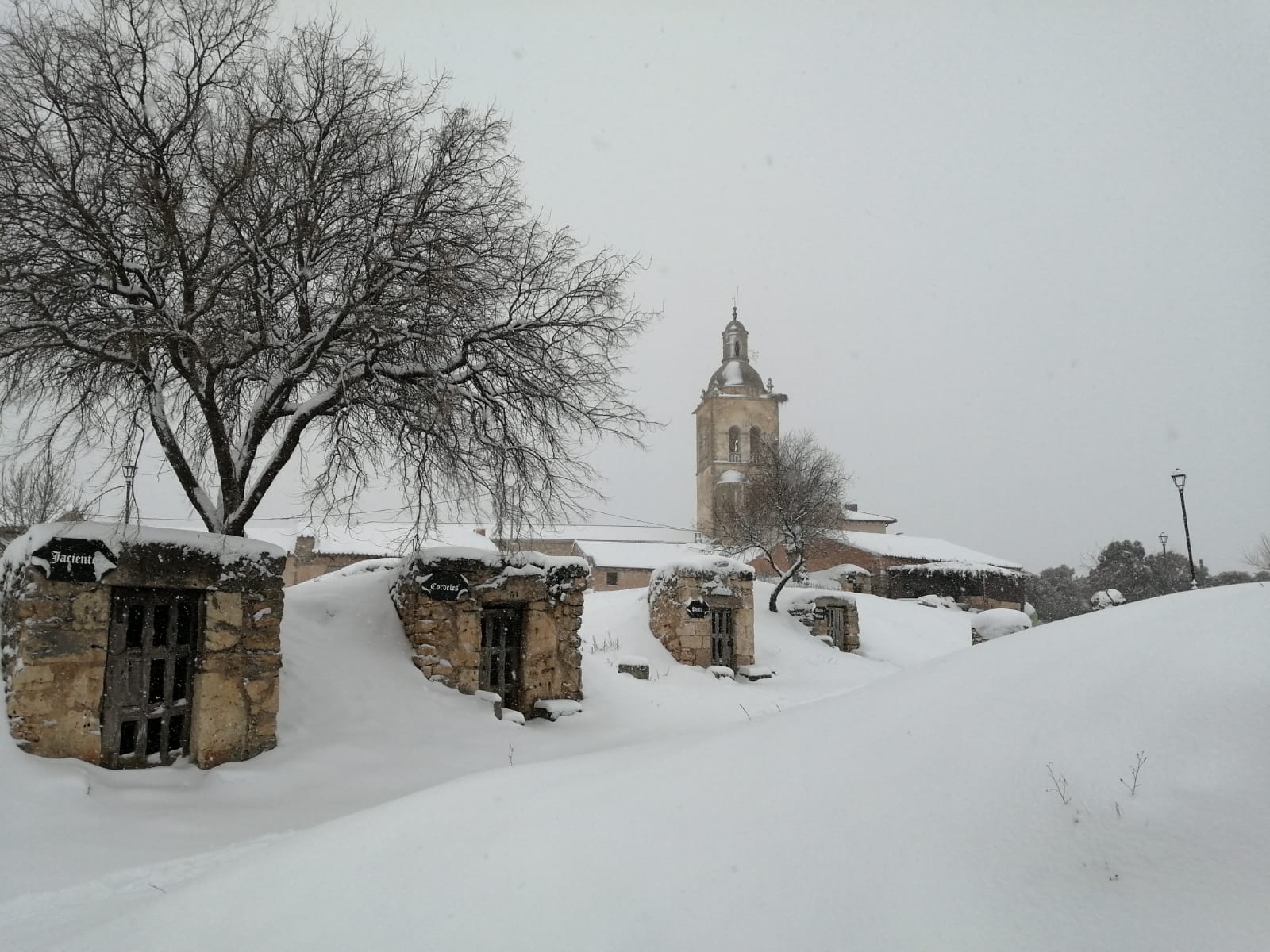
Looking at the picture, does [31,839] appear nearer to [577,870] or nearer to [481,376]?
[577,870]

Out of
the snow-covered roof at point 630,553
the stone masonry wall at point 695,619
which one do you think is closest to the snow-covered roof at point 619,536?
the snow-covered roof at point 630,553

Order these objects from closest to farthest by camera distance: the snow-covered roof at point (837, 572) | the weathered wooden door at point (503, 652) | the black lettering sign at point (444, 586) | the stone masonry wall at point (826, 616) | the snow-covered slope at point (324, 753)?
the snow-covered slope at point (324, 753) < the black lettering sign at point (444, 586) < the weathered wooden door at point (503, 652) < the stone masonry wall at point (826, 616) < the snow-covered roof at point (837, 572)

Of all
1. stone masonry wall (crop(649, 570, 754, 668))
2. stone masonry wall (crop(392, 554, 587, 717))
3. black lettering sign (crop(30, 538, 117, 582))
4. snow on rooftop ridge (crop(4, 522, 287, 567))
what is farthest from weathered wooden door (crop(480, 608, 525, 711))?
stone masonry wall (crop(649, 570, 754, 668))

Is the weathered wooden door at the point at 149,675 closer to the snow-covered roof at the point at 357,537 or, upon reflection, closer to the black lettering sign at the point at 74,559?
the black lettering sign at the point at 74,559

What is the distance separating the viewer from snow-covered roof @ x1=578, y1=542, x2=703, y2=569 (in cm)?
4141

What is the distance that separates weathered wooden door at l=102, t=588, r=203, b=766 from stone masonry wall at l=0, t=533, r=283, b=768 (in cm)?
12

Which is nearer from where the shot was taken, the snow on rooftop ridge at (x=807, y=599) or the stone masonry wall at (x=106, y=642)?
the stone masonry wall at (x=106, y=642)

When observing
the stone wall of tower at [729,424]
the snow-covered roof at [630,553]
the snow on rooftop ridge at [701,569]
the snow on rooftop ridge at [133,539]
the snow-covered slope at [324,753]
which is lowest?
the snow-covered slope at [324,753]

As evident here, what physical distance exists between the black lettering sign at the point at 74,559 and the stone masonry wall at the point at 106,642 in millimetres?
63

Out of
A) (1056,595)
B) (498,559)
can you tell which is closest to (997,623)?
(498,559)

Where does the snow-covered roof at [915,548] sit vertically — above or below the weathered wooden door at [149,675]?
above

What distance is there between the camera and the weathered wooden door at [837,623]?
21848 mm

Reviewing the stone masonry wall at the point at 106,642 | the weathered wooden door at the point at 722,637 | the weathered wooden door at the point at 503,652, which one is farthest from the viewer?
the weathered wooden door at the point at 722,637

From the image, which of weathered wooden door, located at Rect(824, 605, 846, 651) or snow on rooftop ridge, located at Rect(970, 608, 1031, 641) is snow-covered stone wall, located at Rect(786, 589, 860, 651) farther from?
snow on rooftop ridge, located at Rect(970, 608, 1031, 641)
